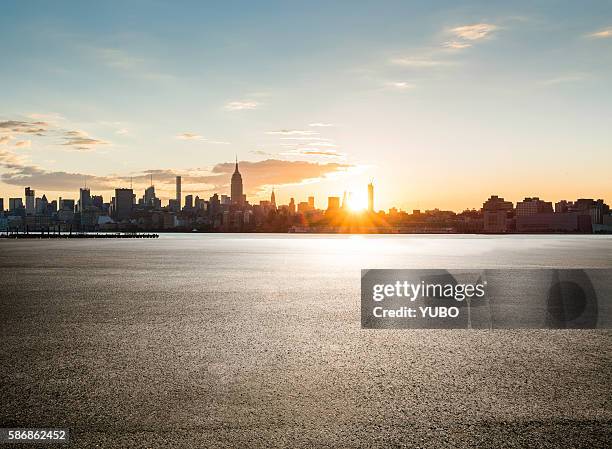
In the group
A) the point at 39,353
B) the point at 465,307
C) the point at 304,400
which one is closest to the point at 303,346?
the point at 304,400

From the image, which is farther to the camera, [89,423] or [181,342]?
[181,342]

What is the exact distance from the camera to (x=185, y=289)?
27609 mm

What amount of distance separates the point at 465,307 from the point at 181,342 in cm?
1247

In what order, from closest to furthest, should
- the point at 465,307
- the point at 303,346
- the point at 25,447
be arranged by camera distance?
the point at 25,447
the point at 303,346
the point at 465,307

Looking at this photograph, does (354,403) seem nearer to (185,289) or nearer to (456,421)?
(456,421)
